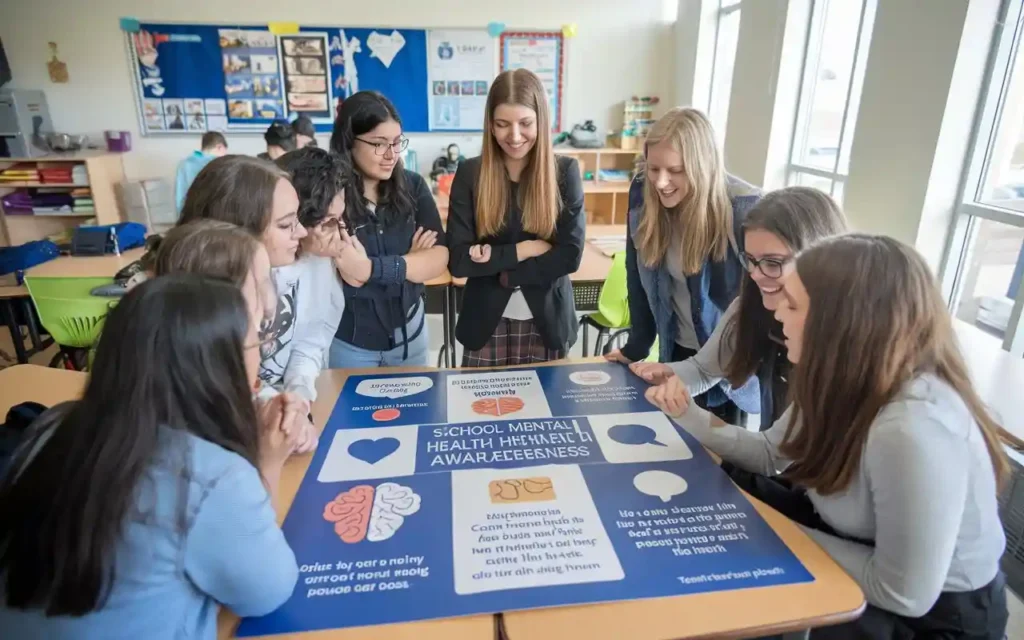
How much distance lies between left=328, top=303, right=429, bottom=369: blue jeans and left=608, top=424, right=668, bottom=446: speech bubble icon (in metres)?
0.75

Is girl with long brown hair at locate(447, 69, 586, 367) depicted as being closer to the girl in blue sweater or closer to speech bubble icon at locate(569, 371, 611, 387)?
speech bubble icon at locate(569, 371, 611, 387)

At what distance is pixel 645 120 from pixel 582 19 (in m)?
1.01

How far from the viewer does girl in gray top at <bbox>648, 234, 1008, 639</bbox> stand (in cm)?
88

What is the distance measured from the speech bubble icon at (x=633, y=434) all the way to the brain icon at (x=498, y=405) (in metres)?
0.23

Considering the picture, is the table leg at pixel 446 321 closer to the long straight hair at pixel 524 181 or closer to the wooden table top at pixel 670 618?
the long straight hair at pixel 524 181

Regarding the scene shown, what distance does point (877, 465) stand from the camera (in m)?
0.92

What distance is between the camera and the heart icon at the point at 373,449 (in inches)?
46.3

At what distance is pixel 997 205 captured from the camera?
7.66 ft

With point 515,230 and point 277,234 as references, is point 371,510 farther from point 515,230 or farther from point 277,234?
point 515,230

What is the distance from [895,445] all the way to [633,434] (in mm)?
488

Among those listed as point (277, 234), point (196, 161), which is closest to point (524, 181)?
point (277, 234)

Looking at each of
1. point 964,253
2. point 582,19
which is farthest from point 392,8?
point 964,253

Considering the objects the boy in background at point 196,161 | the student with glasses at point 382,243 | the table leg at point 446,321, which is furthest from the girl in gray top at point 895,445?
the boy in background at point 196,161

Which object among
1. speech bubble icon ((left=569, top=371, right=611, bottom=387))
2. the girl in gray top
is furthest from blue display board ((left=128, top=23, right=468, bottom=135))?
the girl in gray top
